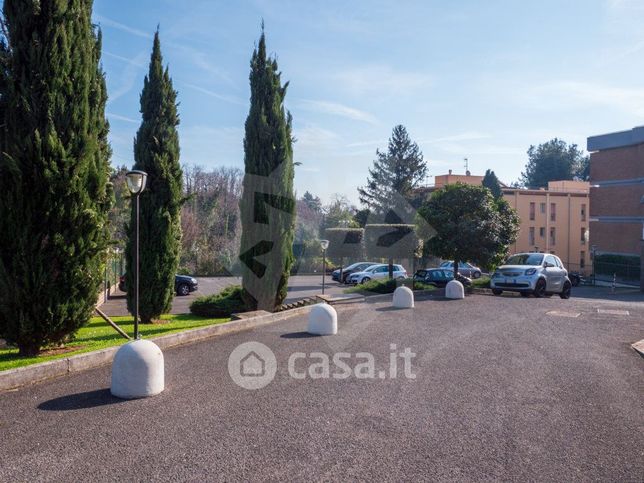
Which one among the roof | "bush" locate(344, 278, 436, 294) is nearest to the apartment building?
the roof

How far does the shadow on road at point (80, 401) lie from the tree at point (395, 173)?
182 feet

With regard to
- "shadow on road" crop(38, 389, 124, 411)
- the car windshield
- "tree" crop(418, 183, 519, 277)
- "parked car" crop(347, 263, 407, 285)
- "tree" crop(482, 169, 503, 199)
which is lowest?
"parked car" crop(347, 263, 407, 285)

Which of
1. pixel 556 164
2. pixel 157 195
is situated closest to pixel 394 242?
pixel 157 195

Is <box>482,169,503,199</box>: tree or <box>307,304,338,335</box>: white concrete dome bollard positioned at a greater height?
<box>482,169,503,199</box>: tree

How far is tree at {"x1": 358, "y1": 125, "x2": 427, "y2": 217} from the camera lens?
203 feet

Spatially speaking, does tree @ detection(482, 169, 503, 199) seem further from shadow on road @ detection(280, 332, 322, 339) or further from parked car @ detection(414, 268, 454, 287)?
shadow on road @ detection(280, 332, 322, 339)

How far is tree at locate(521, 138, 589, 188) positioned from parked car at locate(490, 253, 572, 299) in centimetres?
6813

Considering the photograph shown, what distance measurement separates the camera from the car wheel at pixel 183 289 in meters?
26.7

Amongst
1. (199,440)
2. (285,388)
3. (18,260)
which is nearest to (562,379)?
(285,388)

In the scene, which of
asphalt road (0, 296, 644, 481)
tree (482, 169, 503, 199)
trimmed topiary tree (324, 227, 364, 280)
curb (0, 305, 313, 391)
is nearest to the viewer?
asphalt road (0, 296, 644, 481)

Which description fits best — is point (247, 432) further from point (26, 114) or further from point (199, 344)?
point (26, 114)

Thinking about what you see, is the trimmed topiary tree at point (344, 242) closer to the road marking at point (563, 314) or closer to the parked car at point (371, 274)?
the parked car at point (371, 274)

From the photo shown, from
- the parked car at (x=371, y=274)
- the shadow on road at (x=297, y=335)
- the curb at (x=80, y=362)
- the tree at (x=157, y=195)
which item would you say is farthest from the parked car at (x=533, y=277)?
the tree at (x=157, y=195)

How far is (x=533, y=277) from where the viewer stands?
66.1ft
